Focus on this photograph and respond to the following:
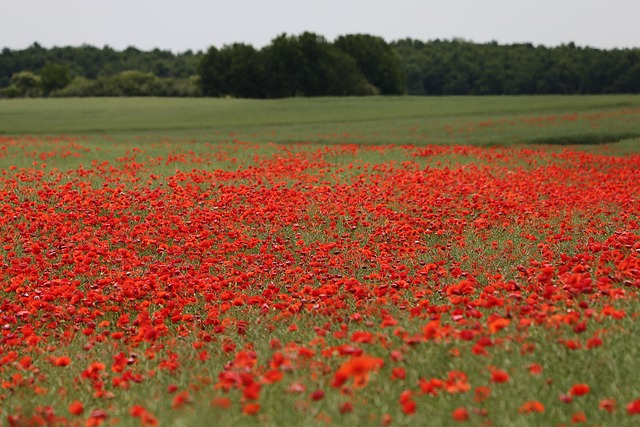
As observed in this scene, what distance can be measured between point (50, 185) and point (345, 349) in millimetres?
12535

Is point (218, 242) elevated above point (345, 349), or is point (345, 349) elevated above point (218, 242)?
point (345, 349)

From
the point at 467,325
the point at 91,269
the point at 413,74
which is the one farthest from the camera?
the point at 413,74

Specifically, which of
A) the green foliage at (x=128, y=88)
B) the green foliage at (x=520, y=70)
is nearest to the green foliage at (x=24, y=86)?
the green foliage at (x=128, y=88)

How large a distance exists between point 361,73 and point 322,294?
92262mm

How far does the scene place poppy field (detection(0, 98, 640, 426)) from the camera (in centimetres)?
418

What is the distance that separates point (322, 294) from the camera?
657 centimetres

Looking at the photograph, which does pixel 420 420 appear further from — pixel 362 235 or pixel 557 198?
pixel 557 198

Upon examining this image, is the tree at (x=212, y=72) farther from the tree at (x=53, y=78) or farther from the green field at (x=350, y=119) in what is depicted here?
the tree at (x=53, y=78)

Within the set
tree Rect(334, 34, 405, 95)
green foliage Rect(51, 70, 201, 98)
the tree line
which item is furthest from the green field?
tree Rect(334, 34, 405, 95)

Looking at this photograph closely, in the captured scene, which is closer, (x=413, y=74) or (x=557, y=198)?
(x=557, y=198)

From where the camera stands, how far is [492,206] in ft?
42.5

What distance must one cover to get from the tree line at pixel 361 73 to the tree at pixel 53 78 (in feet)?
0.47

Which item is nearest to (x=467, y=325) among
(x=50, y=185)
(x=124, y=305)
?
(x=124, y=305)

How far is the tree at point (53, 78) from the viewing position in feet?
376
